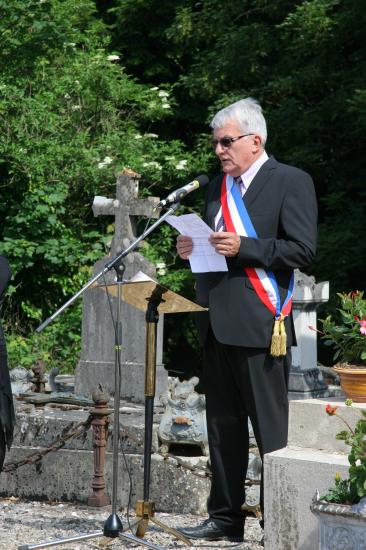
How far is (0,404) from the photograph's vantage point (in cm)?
557

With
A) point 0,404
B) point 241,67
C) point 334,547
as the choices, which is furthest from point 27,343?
point 334,547

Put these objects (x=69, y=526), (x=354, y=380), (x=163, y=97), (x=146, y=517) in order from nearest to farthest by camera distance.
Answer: (x=354, y=380)
(x=146, y=517)
(x=69, y=526)
(x=163, y=97)

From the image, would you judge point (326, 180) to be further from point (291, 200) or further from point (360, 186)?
point (291, 200)

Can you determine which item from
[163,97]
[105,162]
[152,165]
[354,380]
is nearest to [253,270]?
[354,380]

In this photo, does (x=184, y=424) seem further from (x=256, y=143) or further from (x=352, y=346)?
(x=256, y=143)

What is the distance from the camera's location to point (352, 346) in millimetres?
4793

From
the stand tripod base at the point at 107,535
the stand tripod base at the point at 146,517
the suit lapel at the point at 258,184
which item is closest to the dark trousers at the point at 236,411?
the stand tripod base at the point at 146,517

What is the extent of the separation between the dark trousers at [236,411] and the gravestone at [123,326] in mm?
3567

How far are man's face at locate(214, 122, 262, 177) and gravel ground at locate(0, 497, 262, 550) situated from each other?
5.73 feet

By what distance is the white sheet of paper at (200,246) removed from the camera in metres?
4.71

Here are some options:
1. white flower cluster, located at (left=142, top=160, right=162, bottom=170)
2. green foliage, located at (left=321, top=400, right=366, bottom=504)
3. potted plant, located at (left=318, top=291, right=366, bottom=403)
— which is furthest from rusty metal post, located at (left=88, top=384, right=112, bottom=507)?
white flower cluster, located at (left=142, top=160, right=162, bottom=170)

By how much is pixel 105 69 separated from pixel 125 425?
8.29 metres

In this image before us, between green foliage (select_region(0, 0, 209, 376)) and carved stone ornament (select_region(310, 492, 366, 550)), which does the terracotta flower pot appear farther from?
green foliage (select_region(0, 0, 209, 376))

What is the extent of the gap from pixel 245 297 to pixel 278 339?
24cm
